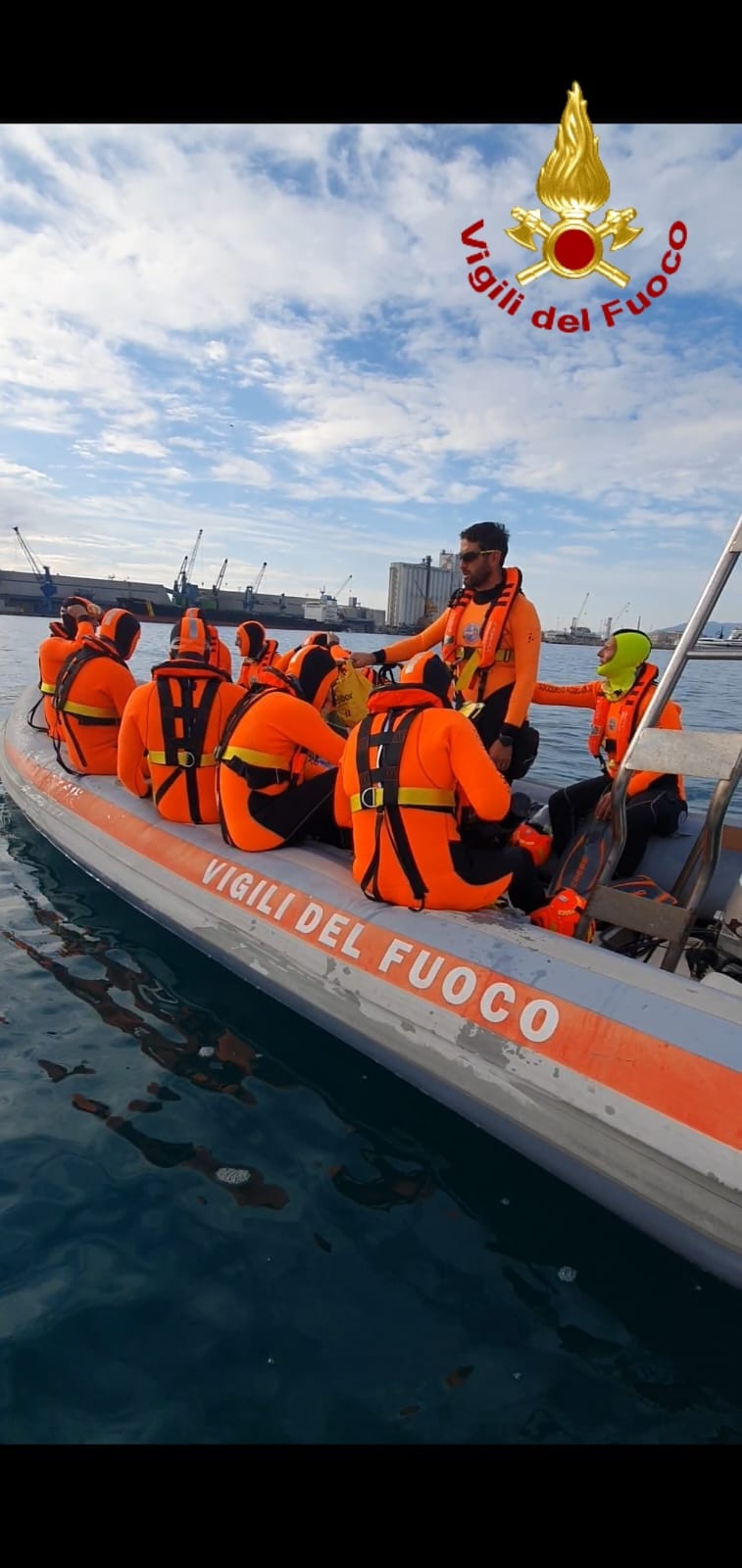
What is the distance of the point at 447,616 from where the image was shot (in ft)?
16.9

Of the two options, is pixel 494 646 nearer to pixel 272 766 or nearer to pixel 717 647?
pixel 717 647

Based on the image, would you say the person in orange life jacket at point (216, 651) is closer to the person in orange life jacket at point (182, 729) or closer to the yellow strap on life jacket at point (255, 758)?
the person in orange life jacket at point (182, 729)

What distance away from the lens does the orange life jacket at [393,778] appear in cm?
354

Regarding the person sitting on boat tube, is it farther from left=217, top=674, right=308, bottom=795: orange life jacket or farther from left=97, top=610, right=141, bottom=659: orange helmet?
left=97, top=610, right=141, bottom=659: orange helmet

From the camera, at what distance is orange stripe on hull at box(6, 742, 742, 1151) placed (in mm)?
2543

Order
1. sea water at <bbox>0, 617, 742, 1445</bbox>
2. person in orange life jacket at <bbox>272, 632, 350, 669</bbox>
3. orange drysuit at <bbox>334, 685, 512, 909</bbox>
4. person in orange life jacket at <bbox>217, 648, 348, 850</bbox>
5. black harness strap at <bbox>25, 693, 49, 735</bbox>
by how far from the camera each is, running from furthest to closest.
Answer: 1. black harness strap at <bbox>25, 693, 49, 735</bbox>
2. person in orange life jacket at <bbox>272, 632, 350, 669</bbox>
3. person in orange life jacket at <bbox>217, 648, 348, 850</bbox>
4. orange drysuit at <bbox>334, 685, 512, 909</bbox>
5. sea water at <bbox>0, 617, 742, 1445</bbox>

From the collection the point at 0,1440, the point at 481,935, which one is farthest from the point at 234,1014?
the point at 0,1440

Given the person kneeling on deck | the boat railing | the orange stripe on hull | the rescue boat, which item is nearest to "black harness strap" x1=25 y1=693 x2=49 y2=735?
the rescue boat

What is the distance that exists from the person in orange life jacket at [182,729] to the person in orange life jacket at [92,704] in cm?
126

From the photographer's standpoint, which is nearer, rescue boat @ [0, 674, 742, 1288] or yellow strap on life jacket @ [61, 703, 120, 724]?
rescue boat @ [0, 674, 742, 1288]

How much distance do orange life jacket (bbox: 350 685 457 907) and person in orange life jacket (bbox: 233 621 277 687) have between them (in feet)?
15.9

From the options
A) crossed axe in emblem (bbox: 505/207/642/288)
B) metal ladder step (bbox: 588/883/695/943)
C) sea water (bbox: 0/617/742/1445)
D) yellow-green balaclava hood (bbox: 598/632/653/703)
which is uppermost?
crossed axe in emblem (bbox: 505/207/642/288)
